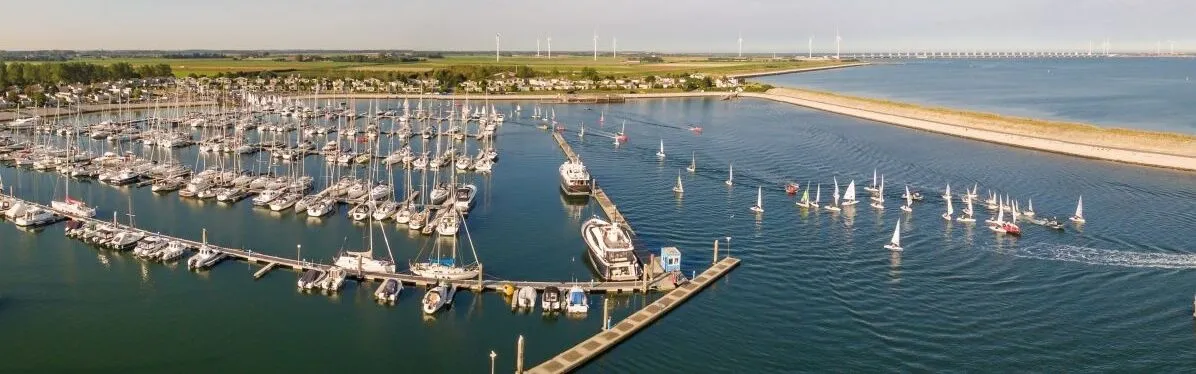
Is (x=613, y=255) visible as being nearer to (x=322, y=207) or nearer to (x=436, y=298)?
(x=436, y=298)

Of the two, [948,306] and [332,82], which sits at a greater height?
[332,82]

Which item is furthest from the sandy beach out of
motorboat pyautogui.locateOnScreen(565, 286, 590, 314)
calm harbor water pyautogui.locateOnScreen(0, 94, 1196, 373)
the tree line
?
the tree line

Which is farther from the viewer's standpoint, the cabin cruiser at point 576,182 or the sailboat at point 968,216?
the cabin cruiser at point 576,182

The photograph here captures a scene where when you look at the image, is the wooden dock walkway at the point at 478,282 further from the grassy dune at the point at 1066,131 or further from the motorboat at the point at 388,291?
the grassy dune at the point at 1066,131

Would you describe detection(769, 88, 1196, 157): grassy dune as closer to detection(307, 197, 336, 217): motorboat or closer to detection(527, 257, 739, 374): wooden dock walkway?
detection(527, 257, 739, 374): wooden dock walkway

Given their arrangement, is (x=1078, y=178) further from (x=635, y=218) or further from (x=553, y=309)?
(x=553, y=309)

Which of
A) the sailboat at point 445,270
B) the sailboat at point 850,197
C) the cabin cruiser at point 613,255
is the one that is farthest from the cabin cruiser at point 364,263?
the sailboat at point 850,197

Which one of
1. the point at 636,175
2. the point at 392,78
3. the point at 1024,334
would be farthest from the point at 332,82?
the point at 1024,334
